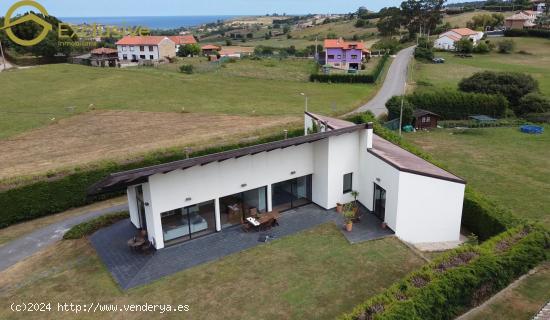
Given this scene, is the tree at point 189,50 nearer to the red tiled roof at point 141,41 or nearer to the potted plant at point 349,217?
the red tiled roof at point 141,41

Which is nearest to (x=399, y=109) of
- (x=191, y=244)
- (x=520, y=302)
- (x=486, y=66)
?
(x=520, y=302)

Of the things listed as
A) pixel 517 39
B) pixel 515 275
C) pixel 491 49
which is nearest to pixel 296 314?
pixel 515 275

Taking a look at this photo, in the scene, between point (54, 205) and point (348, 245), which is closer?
point (348, 245)

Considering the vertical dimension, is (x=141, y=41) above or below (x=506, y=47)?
above

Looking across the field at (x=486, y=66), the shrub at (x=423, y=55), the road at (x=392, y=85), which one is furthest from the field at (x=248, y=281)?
the shrub at (x=423, y=55)

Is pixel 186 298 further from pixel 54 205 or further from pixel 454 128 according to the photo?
pixel 454 128

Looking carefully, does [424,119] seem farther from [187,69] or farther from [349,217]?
[187,69]
